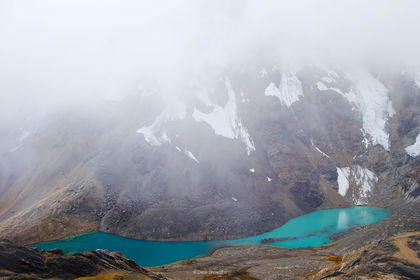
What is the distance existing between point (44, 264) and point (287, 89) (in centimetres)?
16256

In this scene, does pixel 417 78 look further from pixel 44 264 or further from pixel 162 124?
pixel 44 264

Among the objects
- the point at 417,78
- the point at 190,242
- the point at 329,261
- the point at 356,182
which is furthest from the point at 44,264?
the point at 417,78

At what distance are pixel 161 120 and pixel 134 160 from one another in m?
31.3

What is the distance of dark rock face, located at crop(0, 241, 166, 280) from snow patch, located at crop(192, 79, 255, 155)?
110m

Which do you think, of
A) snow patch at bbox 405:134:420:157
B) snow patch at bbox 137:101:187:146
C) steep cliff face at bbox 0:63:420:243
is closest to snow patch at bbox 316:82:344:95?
steep cliff face at bbox 0:63:420:243

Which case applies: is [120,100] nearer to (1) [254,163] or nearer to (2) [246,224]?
(1) [254,163]

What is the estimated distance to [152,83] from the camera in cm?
18525

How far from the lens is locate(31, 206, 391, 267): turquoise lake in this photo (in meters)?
86.9

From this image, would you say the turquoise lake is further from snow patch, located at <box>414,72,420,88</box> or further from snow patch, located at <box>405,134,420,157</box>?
snow patch, located at <box>414,72,420,88</box>

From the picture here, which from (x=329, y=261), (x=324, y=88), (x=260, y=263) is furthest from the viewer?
(x=324, y=88)

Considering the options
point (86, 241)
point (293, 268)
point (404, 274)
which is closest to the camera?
point (404, 274)

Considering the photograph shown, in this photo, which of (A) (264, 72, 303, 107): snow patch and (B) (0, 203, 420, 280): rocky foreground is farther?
(A) (264, 72, 303, 107): snow patch

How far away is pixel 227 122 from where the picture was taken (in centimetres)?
16200

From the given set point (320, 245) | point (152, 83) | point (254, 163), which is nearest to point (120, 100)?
point (152, 83)
